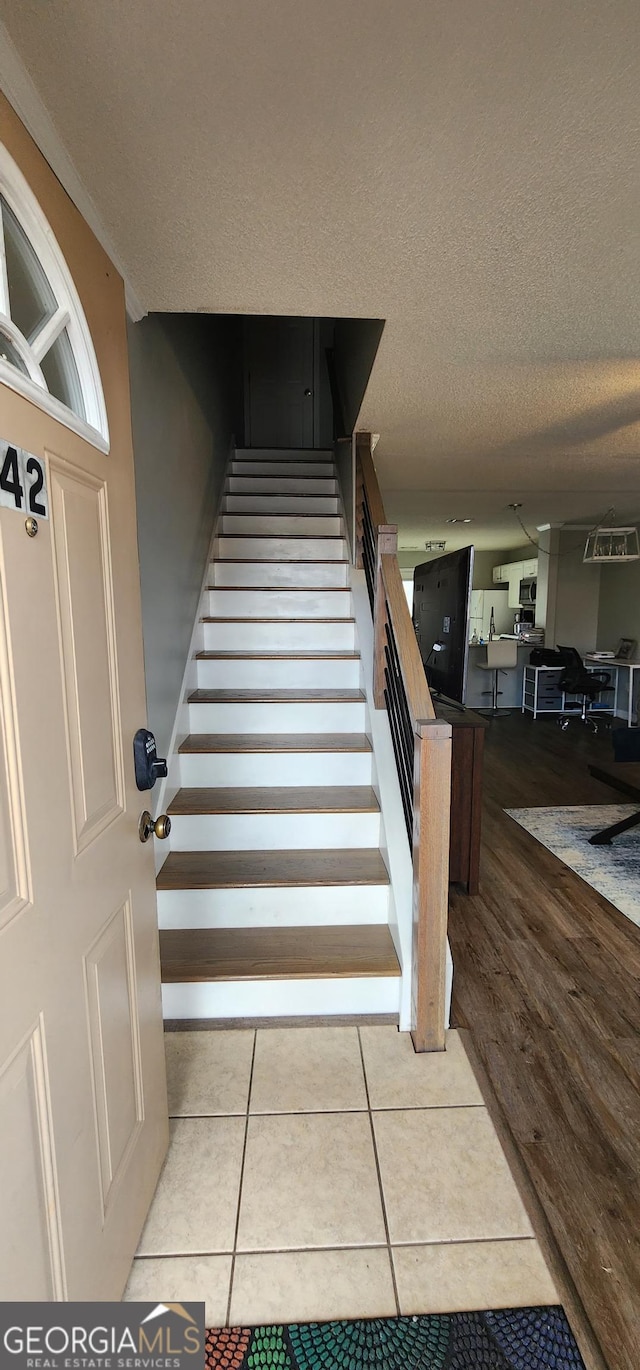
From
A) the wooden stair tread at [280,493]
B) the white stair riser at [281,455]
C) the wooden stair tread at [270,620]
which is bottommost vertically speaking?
the wooden stair tread at [270,620]

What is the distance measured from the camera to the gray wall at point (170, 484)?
2.20 meters

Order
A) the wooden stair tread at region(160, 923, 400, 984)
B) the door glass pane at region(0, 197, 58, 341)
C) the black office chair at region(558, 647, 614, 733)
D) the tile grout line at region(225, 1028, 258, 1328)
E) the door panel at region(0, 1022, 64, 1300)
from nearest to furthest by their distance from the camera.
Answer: the door panel at region(0, 1022, 64, 1300), the door glass pane at region(0, 197, 58, 341), the tile grout line at region(225, 1028, 258, 1328), the wooden stair tread at region(160, 923, 400, 984), the black office chair at region(558, 647, 614, 733)

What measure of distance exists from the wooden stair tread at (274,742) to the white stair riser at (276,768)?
0.06 ft

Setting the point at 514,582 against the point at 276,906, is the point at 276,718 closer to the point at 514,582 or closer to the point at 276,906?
the point at 276,906

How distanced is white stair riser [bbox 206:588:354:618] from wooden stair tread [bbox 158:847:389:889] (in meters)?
1.53

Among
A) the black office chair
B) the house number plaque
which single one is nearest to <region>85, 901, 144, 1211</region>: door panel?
the house number plaque

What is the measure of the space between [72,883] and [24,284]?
973 mm

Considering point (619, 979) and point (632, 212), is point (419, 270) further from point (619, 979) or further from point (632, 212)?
point (619, 979)

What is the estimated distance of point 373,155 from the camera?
3.97 ft

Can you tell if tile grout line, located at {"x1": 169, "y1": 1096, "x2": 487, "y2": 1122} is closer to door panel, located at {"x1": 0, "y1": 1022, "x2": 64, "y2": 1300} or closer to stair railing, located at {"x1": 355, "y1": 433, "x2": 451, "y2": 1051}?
stair railing, located at {"x1": 355, "y1": 433, "x2": 451, "y2": 1051}

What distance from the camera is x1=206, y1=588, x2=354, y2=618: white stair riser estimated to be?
3.43 m

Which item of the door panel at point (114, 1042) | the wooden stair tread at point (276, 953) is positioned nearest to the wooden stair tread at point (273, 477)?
the wooden stair tread at point (276, 953)

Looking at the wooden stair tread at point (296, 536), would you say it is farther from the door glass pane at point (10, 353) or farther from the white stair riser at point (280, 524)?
the door glass pane at point (10, 353)

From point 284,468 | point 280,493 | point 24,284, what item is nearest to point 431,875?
point 24,284
